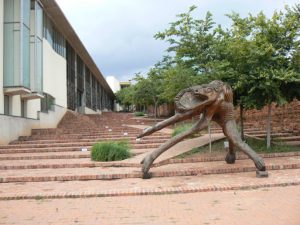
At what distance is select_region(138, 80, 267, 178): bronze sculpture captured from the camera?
9.90 m

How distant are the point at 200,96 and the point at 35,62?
38.3 ft

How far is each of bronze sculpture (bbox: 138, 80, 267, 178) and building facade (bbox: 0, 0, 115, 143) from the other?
938 cm

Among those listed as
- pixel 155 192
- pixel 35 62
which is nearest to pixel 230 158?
pixel 155 192

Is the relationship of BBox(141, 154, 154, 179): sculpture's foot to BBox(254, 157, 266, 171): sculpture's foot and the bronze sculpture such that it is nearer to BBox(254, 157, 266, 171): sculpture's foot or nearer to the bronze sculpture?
the bronze sculpture

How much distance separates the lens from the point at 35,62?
19438 millimetres

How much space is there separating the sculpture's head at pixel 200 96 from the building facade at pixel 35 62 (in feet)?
31.9

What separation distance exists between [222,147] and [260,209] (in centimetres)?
740

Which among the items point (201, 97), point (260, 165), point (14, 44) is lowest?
point (260, 165)

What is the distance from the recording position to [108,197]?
807 cm

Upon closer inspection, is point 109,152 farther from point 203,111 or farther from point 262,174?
point 262,174

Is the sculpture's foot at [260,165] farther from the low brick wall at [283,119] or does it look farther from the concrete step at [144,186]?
the low brick wall at [283,119]

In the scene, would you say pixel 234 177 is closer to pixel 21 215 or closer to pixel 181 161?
pixel 181 161

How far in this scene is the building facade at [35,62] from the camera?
57.7 feet

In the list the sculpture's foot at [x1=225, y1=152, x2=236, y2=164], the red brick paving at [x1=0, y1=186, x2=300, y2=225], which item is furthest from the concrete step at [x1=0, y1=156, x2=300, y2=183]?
the red brick paving at [x1=0, y1=186, x2=300, y2=225]
